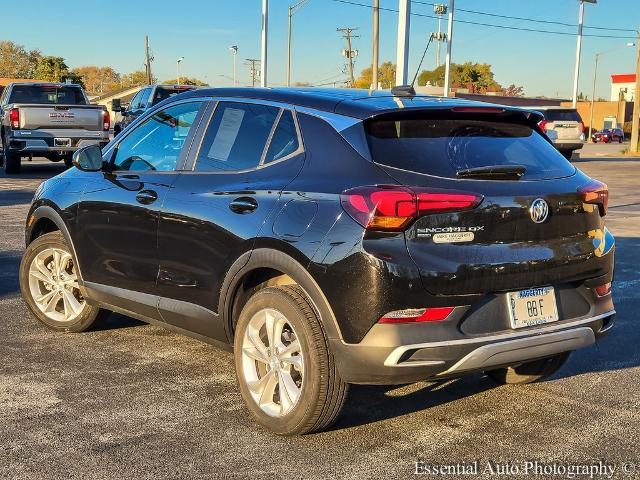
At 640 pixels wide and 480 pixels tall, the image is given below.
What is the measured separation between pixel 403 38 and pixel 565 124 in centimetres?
1668

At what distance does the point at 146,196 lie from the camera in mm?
4980

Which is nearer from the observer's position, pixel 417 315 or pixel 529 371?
pixel 417 315

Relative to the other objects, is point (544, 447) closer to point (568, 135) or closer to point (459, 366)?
point (459, 366)

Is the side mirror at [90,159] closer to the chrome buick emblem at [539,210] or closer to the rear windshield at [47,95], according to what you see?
the chrome buick emblem at [539,210]

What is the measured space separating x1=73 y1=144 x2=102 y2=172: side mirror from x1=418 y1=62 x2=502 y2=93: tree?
94.3 m

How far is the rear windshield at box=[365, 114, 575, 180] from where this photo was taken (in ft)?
12.8

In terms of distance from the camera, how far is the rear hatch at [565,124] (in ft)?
90.5

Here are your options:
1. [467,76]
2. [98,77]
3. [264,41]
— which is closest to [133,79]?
[98,77]

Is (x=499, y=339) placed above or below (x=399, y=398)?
above

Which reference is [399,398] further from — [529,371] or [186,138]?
[186,138]

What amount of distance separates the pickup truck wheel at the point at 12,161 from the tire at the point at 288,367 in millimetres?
15239

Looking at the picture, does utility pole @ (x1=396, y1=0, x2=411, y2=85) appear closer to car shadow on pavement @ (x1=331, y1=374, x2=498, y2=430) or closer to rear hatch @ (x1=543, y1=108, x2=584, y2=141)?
car shadow on pavement @ (x1=331, y1=374, x2=498, y2=430)

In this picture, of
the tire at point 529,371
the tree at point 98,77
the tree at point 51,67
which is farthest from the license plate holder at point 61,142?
the tree at point 98,77

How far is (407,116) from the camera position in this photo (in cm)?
407
